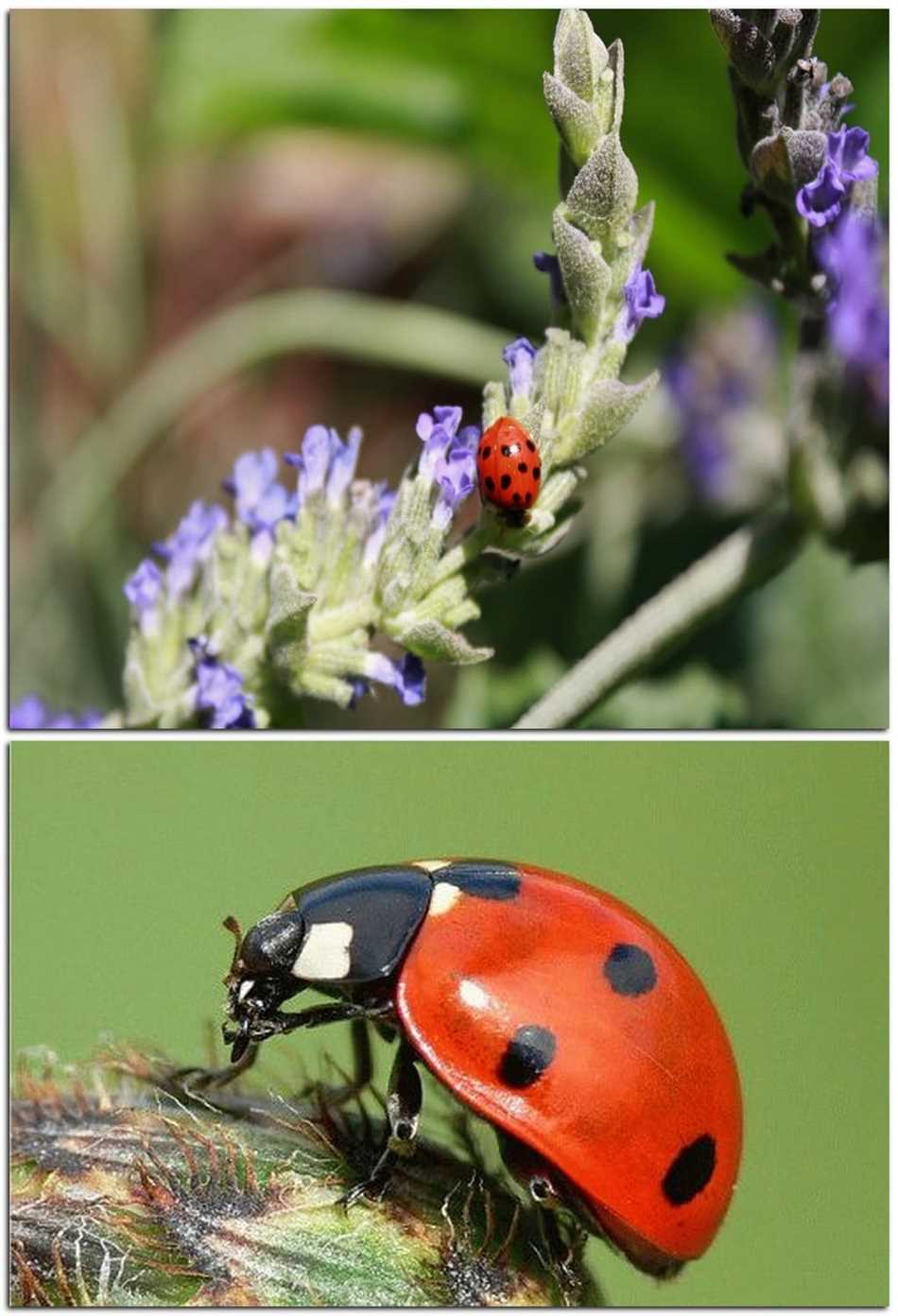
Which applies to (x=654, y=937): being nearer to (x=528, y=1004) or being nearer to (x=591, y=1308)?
(x=528, y=1004)

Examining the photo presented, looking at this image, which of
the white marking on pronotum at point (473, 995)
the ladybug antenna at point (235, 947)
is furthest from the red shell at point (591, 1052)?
the ladybug antenna at point (235, 947)

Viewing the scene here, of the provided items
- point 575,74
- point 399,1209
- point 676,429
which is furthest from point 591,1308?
point 676,429

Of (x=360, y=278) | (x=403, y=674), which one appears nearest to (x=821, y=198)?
(x=403, y=674)

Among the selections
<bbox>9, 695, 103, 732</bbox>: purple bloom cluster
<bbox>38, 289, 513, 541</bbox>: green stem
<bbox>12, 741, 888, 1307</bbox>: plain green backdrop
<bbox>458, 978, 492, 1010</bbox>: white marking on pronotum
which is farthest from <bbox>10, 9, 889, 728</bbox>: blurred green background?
<bbox>458, 978, 492, 1010</bbox>: white marking on pronotum

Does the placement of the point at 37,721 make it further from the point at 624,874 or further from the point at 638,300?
the point at 638,300

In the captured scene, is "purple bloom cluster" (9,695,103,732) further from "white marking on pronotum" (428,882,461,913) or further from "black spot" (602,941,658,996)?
"black spot" (602,941,658,996)
